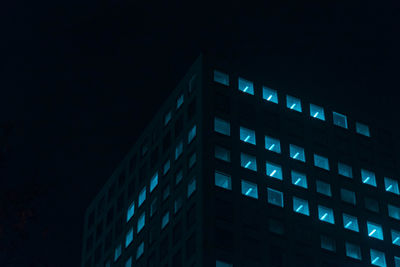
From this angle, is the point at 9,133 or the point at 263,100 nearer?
the point at 9,133

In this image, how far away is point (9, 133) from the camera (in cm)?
2441

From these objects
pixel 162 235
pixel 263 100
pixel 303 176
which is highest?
pixel 263 100

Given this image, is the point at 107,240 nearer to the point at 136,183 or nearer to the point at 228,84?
the point at 136,183

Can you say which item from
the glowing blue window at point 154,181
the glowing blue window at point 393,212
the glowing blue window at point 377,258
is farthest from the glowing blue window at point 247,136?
the glowing blue window at point 393,212

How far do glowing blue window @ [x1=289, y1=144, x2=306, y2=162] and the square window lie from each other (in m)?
2.06

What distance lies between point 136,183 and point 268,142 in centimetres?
1765

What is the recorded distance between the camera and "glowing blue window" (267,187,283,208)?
7075 centimetres

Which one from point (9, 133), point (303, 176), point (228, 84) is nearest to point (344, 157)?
point (303, 176)

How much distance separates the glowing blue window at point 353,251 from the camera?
235 ft

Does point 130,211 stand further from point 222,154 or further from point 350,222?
point 350,222

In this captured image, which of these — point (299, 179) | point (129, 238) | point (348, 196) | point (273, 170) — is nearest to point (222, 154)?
point (273, 170)

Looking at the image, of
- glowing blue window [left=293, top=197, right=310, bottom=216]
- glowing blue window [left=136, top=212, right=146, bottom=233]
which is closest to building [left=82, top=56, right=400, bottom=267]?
glowing blue window [left=293, top=197, right=310, bottom=216]

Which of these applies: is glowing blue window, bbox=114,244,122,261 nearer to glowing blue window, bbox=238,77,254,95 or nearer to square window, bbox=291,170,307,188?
square window, bbox=291,170,307,188

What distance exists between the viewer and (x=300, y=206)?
7238cm
